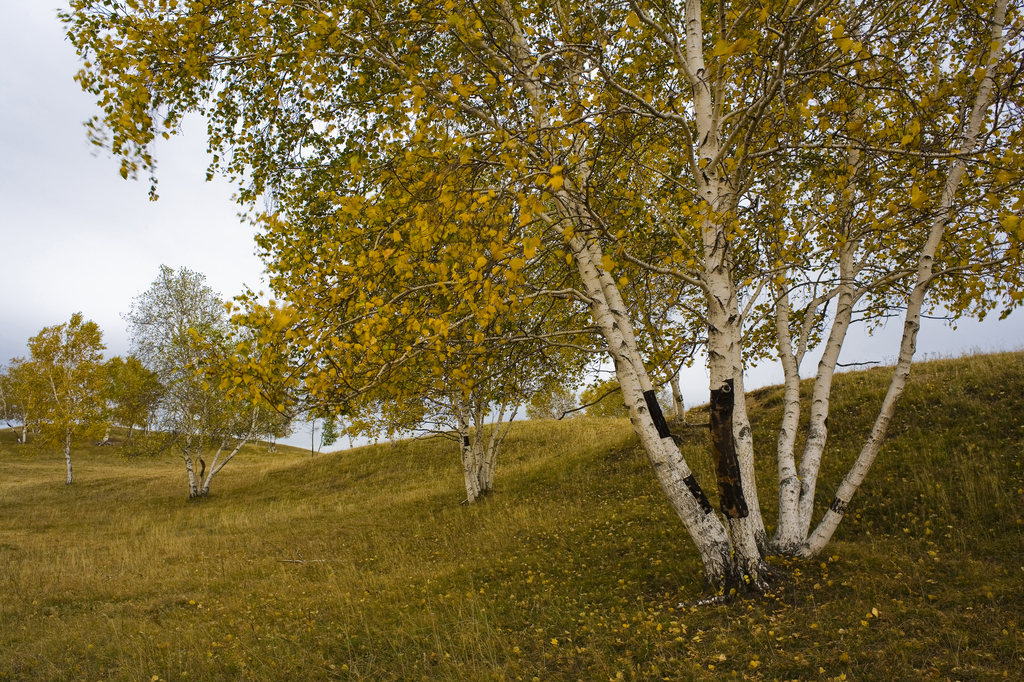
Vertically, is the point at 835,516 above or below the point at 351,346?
below

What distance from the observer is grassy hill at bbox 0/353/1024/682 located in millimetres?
4801

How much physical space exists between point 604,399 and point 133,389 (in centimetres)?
3081

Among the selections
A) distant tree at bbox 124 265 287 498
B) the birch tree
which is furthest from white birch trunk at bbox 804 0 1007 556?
distant tree at bbox 124 265 287 498

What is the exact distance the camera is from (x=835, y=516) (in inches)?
248

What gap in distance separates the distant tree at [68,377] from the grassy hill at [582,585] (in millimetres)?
16296

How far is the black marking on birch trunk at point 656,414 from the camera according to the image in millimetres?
5953

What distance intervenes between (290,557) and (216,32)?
1097 cm

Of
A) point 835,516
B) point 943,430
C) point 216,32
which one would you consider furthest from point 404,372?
point 943,430

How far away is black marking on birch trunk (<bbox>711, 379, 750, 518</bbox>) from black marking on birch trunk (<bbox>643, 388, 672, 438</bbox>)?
1.81 ft

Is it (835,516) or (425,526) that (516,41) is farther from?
(425,526)

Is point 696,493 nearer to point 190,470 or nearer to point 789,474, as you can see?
point 789,474

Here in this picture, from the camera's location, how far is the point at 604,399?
2981 cm

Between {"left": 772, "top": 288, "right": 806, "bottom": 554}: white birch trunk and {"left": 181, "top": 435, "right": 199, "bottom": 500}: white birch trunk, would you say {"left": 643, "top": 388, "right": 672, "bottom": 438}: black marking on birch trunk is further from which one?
{"left": 181, "top": 435, "right": 199, "bottom": 500}: white birch trunk

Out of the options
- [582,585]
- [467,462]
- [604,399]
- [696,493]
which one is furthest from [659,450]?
[604,399]
